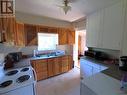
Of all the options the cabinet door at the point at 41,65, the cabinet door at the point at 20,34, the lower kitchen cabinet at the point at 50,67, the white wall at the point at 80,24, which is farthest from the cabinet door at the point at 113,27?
the cabinet door at the point at 20,34

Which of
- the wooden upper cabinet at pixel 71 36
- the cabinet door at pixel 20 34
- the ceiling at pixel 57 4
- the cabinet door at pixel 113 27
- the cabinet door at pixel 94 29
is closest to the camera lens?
the cabinet door at pixel 113 27

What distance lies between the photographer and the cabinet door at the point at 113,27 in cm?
207

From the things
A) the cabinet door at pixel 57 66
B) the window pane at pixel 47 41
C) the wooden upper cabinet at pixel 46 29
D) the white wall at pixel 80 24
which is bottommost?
the cabinet door at pixel 57 66

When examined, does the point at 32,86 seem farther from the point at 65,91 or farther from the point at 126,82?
the point at 65,91

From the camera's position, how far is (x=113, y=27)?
220cm

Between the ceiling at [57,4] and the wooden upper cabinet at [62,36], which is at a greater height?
the ceiling at [57,4]

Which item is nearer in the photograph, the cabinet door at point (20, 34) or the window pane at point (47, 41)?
the cabinet door at point (20, 34)

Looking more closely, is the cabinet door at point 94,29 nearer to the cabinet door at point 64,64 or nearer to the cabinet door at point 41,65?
the cabinet door at point 64,64

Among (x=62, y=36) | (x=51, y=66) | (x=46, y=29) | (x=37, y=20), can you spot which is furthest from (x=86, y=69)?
(x=37, y=20)

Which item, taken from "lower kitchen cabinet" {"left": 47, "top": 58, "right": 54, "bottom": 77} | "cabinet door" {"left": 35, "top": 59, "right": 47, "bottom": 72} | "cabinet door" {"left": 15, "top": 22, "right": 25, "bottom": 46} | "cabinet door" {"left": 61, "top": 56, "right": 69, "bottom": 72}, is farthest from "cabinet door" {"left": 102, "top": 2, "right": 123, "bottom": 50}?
"cabinet door" {"left": 15, "top": 22, "right": 25, "bottom": 46}

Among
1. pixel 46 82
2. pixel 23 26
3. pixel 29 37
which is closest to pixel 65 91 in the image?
pixel 46 82

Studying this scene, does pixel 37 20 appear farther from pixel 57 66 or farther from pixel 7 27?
pixel 7 27

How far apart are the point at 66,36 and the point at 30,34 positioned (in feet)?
5.41

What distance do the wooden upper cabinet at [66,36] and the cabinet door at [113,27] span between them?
194 centimetres
